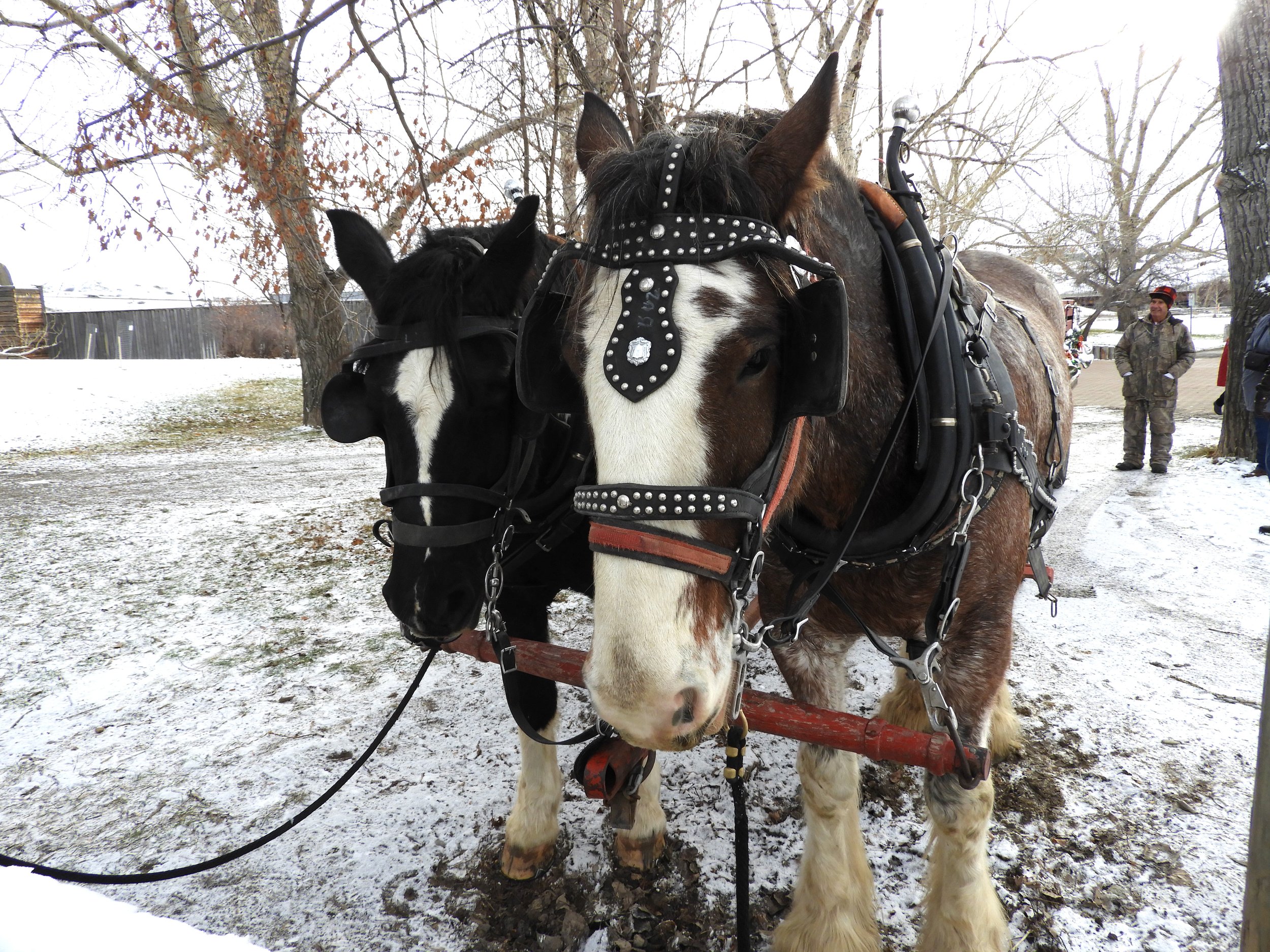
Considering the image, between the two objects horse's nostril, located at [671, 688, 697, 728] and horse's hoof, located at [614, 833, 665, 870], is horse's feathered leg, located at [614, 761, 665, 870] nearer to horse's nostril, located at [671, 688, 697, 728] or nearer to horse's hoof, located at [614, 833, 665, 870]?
horse's hoof, located at [614, 833, 665, 870]

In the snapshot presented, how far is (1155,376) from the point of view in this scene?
7938 millimetres

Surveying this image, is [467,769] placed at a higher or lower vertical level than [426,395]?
lower

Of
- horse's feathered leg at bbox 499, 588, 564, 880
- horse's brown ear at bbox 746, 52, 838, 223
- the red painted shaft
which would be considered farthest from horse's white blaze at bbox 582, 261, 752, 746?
horse's feathered leg at bbox 499, 588, 564, 880

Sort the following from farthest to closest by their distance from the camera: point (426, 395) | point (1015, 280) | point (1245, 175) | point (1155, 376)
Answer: point (1155, 376) → point (1245, 175) → point (1015, 280) → point (426, 395)

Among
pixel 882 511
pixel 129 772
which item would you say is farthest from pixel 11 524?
pixel 882 511

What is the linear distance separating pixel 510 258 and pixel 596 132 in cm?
50

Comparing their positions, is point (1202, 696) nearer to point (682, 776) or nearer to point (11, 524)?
point (682, 776)

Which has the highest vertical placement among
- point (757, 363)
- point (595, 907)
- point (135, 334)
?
point (135, 334)

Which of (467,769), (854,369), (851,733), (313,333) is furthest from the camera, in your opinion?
(313,333)

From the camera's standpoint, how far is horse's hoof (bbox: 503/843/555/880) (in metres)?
2.28

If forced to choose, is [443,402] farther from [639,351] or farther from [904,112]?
[904,112]

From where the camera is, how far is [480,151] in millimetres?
5863

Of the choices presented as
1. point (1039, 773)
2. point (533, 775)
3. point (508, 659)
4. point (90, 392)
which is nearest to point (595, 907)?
point (533, 775)

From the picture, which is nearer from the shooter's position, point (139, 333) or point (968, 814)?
point (968, 814)
